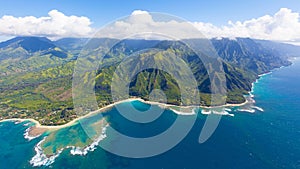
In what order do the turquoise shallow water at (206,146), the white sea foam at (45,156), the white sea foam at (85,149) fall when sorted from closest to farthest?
the turquoise shallow water at (206,146)
the white sea foam at (45,156)
the white sea foam at (85,149)

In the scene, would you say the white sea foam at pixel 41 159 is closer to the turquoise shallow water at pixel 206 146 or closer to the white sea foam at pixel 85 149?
the turquoise shallow water at pixel 206 146

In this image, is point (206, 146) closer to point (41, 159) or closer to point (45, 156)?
point (45, 156)

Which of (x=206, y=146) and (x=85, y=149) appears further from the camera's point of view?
(x=85, y=149)

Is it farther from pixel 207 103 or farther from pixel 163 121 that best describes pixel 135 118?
pixel 207 103

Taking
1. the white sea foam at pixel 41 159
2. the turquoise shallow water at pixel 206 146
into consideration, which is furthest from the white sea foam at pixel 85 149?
the white sea foam at pixel 41 159

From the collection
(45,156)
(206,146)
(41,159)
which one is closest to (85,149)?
(45,156)

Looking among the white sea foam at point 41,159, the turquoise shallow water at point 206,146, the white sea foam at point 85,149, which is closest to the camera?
the turquoise shallow water at point 206,146

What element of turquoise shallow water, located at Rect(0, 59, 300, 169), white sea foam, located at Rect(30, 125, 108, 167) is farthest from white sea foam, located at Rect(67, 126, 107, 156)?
turquoise shallow water, located at Rect(0, 59, 300, 169)

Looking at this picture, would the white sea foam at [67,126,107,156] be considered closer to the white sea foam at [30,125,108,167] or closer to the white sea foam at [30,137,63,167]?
the white sea foam at [30,125,108,167]

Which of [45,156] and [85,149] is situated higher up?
[85,149]
